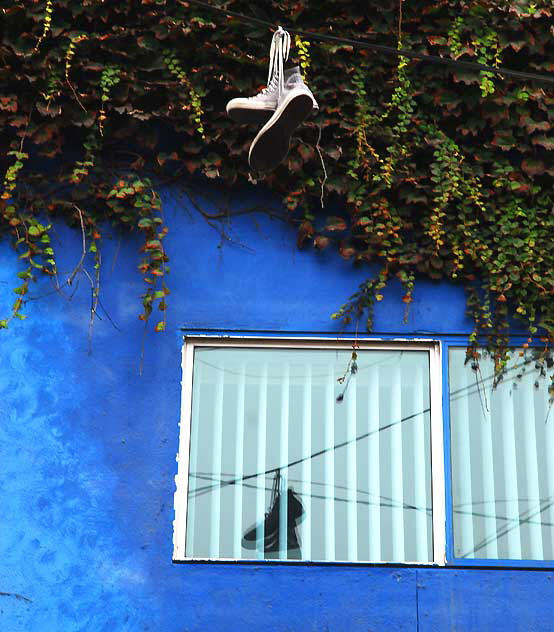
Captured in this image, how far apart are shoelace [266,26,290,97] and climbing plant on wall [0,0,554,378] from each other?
602mm

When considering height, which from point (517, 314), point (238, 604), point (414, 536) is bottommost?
point (238, 604)

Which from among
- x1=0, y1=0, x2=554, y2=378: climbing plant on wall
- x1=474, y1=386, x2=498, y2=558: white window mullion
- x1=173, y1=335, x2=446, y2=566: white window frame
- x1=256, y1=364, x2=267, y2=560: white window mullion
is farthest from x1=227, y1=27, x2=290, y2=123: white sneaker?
x1=474, y1=386, x2=498, y2=558: white window mullion

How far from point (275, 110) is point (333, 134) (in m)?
0.95

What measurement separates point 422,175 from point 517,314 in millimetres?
968

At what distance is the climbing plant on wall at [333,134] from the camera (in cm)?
598

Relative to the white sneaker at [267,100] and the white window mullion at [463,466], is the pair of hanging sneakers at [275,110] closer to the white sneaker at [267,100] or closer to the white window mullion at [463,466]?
the white sneaker at [267,100]

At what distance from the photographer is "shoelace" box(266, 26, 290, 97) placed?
5266 millimetres

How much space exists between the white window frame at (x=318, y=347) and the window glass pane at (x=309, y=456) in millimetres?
40

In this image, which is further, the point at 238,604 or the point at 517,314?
the point at 517,314

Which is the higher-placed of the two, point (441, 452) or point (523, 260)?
point (523, 260)

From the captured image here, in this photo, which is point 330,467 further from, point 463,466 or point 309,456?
point 463,466

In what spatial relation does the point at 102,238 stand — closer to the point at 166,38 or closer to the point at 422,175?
the point at 166,38

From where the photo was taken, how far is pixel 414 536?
5.72 meters

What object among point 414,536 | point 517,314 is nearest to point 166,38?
point 517,314
